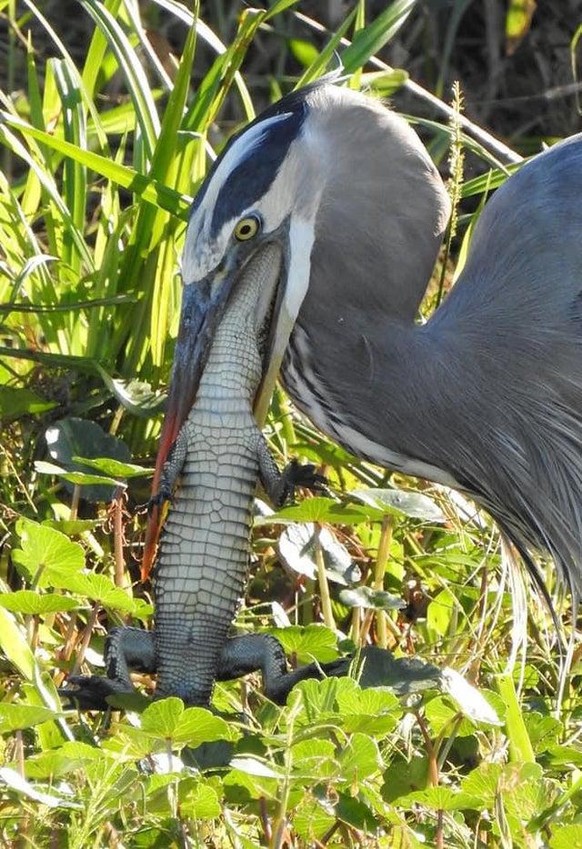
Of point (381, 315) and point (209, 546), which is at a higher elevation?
point (381, 315)

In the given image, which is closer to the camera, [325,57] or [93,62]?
[325,57]

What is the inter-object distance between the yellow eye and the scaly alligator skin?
0.13 metres

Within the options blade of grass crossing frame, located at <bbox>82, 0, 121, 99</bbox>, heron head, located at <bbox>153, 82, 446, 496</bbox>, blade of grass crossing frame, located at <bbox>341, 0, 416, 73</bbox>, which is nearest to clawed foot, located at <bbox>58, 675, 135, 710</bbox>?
heron head, located at <bbox>153, 82, 446, 496</bbox>

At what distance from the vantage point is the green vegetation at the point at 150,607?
2.01 metres

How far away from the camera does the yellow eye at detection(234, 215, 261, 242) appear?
2.40 m

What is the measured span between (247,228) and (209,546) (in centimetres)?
46

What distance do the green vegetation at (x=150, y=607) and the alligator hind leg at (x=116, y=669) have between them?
0.04 meters

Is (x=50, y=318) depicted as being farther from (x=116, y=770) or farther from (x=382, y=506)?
(x=116, y=770)

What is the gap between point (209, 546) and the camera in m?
2.38

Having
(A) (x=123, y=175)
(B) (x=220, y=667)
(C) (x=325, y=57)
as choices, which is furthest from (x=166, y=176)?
(B) (x=220, y=667)

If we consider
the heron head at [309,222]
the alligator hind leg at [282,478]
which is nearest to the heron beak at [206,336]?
the heron head at [309,222]

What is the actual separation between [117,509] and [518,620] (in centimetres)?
70

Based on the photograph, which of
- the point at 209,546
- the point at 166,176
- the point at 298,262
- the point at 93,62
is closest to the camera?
the point at 209,546

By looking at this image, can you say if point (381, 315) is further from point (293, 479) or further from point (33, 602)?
point (33, 602)
